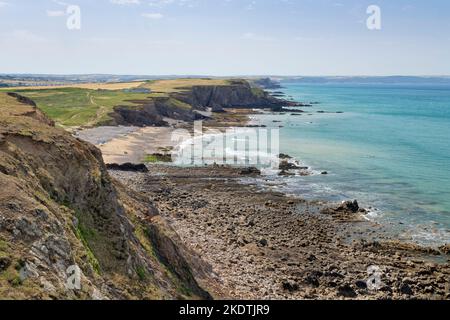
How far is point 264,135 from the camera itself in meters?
96.4

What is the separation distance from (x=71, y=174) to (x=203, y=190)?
30.1m

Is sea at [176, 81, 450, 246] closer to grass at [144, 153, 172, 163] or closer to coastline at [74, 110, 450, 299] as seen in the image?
A: coastline at [74, 110, 450, 299]

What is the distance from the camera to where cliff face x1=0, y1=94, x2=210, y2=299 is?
1410 cm

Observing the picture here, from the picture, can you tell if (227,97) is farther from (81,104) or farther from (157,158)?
(157,158)

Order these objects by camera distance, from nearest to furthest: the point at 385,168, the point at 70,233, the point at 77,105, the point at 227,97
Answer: the point at 70,233 < the point at 385,168 < the point at 77,105 < the point at 227,97

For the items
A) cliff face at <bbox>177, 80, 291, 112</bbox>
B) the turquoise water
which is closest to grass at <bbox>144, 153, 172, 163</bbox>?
the turquoise water

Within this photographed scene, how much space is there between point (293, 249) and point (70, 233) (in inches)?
822

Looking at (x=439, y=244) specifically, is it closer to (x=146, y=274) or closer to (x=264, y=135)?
(x=146, y=274)

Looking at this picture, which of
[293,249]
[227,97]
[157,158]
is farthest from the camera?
[227,97]

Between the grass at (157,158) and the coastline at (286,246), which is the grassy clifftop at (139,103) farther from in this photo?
the coastline at (286,246)

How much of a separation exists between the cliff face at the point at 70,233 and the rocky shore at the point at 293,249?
15.3 ft

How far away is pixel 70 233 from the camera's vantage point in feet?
56.4

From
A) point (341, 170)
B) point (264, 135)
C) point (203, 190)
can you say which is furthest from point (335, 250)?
point (264, 135)

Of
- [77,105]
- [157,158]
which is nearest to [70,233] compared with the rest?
[157,158]
